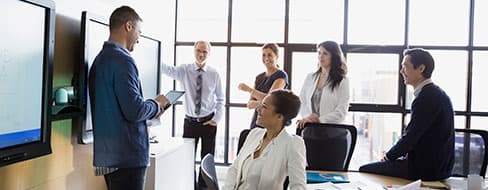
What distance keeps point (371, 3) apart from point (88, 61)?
359 cm

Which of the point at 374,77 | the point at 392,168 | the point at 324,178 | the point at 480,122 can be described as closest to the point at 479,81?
the point at 480,122

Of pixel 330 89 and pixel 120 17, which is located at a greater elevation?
pixel 120 17

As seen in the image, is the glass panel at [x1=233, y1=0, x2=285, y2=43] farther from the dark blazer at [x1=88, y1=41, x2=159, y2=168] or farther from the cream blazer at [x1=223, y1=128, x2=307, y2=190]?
the cream blazer at [x1=223, y1=128, x2=307, y2=190]

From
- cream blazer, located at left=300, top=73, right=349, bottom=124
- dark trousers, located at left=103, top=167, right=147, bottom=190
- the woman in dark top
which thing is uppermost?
the woman in dark top

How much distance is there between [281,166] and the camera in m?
1.94

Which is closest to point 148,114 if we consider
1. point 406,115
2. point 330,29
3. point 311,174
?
point 311,174

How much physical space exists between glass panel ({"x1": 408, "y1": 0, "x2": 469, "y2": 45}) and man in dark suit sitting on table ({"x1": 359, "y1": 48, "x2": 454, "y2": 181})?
2614 mm

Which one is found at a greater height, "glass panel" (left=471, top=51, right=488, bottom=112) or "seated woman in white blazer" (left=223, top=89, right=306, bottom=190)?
"glass panel" (left=471, top=51, right=488, bottom=112)

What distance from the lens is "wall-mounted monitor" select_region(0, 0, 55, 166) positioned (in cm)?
160

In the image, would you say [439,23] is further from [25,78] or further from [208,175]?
[25,78]

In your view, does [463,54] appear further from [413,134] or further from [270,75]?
[413,134]

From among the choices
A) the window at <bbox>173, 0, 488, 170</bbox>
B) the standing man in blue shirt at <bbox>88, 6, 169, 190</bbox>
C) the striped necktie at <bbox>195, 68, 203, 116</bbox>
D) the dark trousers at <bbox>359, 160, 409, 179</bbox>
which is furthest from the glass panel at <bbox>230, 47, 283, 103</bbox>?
the standing man in blue shirt at <bbox>88, 6, 169, 190</bbox>

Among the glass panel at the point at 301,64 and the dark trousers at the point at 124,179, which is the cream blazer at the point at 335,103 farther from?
the glass panel at the point at 301,64

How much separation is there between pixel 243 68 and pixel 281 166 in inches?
121
